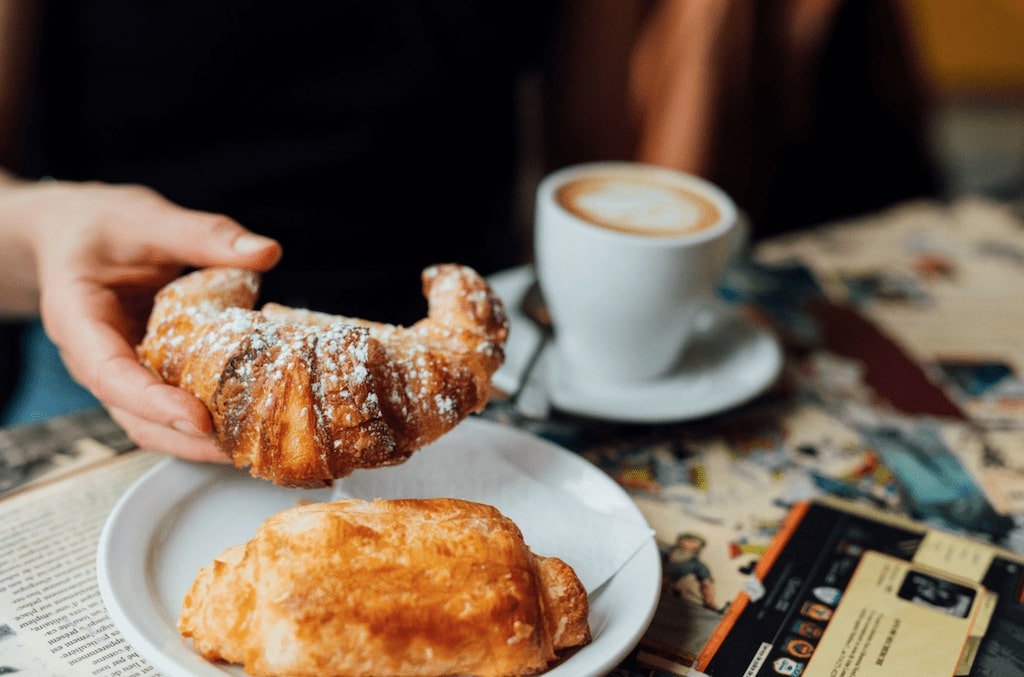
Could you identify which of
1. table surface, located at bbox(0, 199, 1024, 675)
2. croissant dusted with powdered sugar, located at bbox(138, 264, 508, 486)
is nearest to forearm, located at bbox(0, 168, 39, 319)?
table surface, located at bbox(0, 199, 1024, 675)

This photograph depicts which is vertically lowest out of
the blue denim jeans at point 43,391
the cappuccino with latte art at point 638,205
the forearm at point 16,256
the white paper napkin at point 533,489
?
the blue denim jeans at point 43,391

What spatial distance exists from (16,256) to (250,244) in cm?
38

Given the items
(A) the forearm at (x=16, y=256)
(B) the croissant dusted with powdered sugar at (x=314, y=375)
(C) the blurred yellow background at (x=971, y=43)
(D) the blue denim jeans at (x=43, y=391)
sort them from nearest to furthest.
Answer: (B) the croissant dusted with powdered sugar at (x=314, y=375) → (A) the forearm at (x=16, y=256) → (D) the blue denim jeans at (x=43, y=391) → (C) the blurred yellow background at (x=971, y=43)

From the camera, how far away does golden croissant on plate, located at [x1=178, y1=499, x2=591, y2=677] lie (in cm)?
49

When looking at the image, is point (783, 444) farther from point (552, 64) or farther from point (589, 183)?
point (552, 64)

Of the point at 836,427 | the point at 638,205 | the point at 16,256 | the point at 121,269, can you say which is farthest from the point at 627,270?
the point at 16,256

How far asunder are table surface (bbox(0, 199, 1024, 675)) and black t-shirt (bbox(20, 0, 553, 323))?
1.60ft

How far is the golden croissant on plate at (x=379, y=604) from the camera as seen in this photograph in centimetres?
49

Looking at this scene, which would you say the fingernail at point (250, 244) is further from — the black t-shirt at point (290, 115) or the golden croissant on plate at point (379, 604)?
the black t-shirt at point (290, 115)

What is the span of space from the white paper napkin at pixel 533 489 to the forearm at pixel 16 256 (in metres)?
0.49

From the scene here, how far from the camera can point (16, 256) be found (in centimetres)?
95

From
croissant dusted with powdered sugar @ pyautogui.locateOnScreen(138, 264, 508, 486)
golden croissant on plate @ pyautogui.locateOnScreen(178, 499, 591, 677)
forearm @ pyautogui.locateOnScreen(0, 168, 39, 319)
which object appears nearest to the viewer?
golden croissant on plate @ pyautogui.locateOnScreen(178, 499, 591, 677)

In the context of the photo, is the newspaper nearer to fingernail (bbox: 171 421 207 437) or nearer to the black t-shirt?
fingernail (bbox: 171 421 207 437)

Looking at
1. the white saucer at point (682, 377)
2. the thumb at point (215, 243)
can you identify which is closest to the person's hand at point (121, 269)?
the thumb at point (215, 243)
